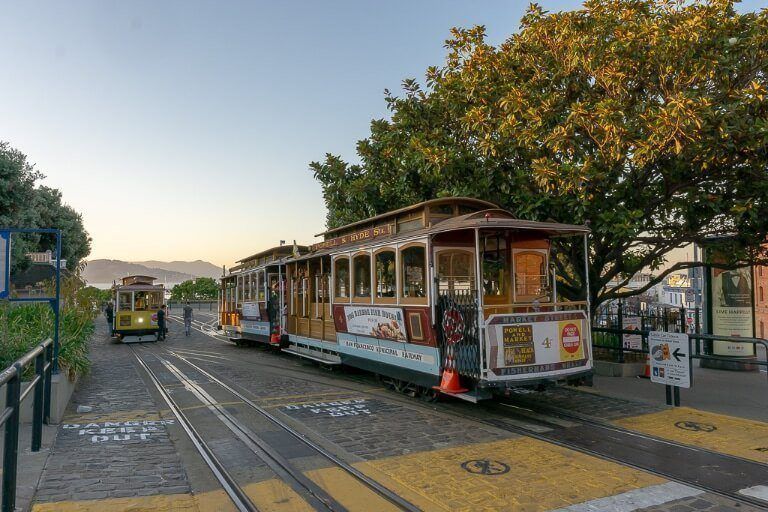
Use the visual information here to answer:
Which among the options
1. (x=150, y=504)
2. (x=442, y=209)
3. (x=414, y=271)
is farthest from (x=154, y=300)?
(x=150, y=504)

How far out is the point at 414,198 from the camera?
1358cm

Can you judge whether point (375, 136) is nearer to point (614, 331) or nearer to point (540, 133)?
point (540, 133)

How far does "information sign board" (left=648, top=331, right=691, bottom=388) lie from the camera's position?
343 inches

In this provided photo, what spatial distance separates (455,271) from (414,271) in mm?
696

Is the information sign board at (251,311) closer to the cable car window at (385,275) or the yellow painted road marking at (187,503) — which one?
the cable car window at (385,275)

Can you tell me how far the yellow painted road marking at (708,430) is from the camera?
6664mm

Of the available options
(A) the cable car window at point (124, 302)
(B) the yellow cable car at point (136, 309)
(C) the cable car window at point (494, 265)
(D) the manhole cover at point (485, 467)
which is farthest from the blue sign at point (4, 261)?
(A) the cable car window at point (124, 302)

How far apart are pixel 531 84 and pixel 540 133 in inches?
63.2

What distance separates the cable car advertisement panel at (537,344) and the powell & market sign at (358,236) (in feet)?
11.1

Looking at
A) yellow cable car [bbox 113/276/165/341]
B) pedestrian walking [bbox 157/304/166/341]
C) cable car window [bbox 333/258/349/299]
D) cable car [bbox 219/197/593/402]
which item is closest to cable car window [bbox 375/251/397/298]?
cable car [bbox 219/197/593/402]

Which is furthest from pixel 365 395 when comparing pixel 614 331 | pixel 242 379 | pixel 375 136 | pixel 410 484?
pixel 375 136

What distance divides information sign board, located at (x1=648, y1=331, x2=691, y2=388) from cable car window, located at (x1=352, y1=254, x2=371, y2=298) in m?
5.20

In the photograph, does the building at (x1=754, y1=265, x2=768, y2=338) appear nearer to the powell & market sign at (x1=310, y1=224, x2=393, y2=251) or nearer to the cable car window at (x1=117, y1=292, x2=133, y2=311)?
the powell & market sign at (x1=310, y1=224, x2=393, y2=251)

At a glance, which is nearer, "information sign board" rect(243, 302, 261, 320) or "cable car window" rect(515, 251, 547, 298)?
"cable car window" rect(515, 251, 547, 298)
